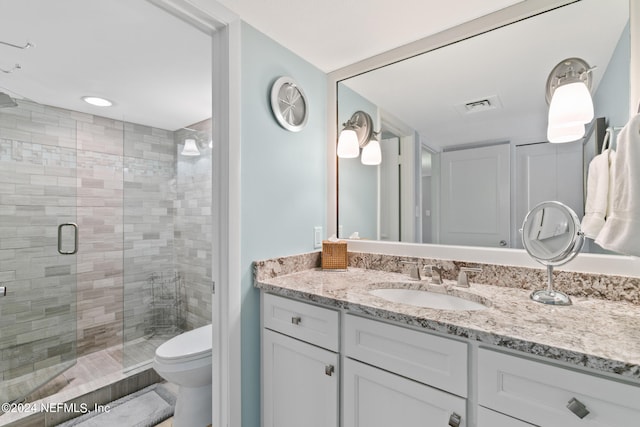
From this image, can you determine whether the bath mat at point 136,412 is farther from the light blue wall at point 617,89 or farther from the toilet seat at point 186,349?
the light blue wall at point 617,89

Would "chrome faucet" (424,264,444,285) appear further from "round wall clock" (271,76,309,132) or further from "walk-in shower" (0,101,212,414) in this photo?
"walk-in shower" (0,101,212,414)

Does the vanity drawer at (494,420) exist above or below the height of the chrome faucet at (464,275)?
below

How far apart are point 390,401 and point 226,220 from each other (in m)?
0.95

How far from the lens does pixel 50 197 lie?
219cm

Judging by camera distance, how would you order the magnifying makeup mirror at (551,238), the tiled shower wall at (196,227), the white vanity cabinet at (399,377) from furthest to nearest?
the tiled shower wall at (196,227) < the magnifying makeup mirror at (551,238) < the white vanity cabinet at (399,377)

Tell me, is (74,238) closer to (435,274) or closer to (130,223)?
(130,223)

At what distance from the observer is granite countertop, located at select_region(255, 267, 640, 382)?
26.4 inches

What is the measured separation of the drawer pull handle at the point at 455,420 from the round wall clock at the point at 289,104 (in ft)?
4.58

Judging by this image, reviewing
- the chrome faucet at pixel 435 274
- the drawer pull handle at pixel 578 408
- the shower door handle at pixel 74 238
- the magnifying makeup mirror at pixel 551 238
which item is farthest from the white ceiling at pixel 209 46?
the drawer pull handle at pixel 578 408

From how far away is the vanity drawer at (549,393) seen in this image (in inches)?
25.0

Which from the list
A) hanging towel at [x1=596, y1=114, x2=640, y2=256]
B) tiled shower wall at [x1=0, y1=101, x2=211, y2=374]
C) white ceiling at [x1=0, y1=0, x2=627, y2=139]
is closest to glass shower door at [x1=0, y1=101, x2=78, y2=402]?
tiled shower wall at [x1=0, y1=101, x2=211, y2=374]

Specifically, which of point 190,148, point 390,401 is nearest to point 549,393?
point 390,401

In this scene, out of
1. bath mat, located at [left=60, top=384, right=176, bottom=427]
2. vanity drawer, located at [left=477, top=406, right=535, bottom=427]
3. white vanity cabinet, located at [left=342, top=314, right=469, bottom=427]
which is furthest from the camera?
bath mat, located at [left=60, top=384, right=176, bottom=427]

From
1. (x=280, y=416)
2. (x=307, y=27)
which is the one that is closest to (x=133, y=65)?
(x=307, y=27)
